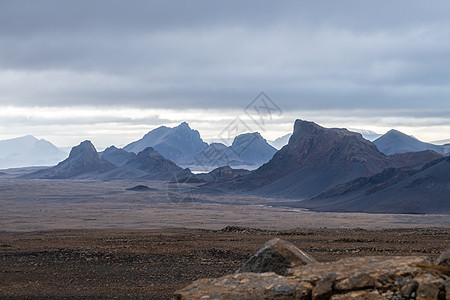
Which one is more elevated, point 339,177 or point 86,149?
point 86,149

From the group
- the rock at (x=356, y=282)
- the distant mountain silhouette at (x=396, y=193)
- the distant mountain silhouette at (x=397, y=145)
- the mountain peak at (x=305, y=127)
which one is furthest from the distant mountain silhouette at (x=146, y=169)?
the rock at (x=356, y=282)

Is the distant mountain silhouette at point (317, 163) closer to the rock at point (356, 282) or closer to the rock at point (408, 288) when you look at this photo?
the rock at point (356, 282)

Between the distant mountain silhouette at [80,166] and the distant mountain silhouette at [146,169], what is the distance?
31.2 ft

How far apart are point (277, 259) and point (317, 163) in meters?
91.8

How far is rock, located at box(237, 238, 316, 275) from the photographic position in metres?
8.70

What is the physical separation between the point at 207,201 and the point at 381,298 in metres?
75.1

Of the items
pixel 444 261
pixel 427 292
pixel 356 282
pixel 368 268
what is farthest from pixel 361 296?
pixel 444 261

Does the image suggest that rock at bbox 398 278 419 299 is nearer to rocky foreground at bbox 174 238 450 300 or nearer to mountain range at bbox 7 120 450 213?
rocky foreground at bbox 174 238 450 300

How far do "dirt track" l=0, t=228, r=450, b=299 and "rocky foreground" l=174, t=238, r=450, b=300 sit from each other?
481 cm

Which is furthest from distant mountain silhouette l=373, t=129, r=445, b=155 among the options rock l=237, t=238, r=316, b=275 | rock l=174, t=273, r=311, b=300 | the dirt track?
rock l=174, t=273, r=311, b=300

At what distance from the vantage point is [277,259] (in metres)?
8.79

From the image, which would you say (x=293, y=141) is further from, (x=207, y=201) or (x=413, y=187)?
(x=413, y=187)

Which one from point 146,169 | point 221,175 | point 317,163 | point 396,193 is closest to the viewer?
point 396,193

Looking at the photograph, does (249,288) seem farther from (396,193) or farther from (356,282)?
(396,193)
